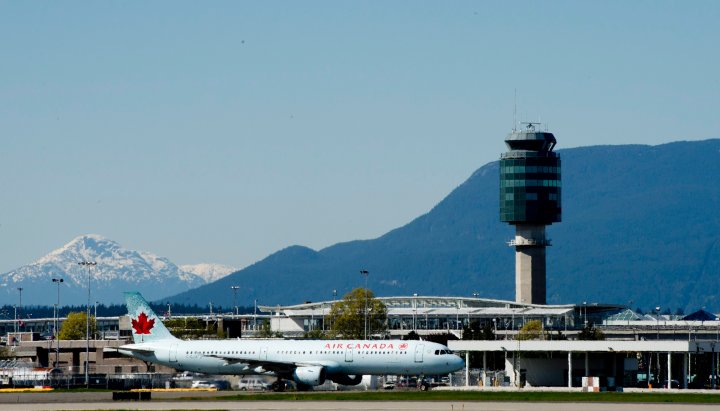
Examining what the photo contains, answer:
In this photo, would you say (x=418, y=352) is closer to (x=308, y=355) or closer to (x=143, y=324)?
(x=308, y=355)

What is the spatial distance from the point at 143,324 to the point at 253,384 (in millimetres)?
13027

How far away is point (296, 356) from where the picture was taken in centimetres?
11425

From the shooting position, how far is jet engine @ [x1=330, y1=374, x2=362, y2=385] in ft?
373

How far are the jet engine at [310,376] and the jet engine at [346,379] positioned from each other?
233cm

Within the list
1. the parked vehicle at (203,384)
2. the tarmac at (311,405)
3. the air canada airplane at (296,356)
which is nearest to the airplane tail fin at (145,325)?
the air canada airplane at (296,356)

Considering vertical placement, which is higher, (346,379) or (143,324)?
(143,324)

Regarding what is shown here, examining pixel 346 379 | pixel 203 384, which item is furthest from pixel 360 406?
pixel 203 384

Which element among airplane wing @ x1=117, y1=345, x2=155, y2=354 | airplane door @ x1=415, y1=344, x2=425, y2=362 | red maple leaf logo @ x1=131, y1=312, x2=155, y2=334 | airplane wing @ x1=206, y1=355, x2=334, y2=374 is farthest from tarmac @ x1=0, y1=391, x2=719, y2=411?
red maple leaf logo @ x1=131, y1=312, x2=155, y2=334

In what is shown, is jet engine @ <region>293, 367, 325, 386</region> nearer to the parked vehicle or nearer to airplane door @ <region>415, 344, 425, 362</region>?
airplane door @ <region>415, 344, 425, 362</region>

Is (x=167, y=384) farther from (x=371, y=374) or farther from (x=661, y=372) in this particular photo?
(x=661, y=372)

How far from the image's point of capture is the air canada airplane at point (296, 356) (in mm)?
110875

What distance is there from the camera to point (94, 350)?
18150cm

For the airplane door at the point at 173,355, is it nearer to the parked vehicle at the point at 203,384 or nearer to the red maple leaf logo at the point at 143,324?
A: the parked vehicle at the point at 203,384

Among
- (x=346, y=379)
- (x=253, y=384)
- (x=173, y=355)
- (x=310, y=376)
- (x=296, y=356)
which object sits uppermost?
(x=296, y=356)
